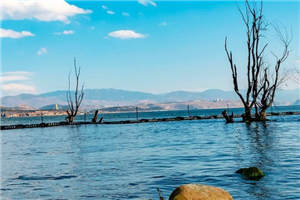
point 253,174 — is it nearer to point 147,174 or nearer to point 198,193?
point 147,174

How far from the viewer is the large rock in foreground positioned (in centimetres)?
1062

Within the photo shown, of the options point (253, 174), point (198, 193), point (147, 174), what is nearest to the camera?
point (198, 193)

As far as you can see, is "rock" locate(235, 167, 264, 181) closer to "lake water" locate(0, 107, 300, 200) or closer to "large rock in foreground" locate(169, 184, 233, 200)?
"lake water" locate(0, 107, 300, 200)

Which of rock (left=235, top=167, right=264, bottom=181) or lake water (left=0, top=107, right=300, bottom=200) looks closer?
lake water (left=0, top=107, right=300, bottom=200)

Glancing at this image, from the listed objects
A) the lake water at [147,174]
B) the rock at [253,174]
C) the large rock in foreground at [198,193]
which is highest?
the large rock in foreground at [198,193]

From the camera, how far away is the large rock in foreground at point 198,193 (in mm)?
10625

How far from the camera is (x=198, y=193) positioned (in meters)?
10.8

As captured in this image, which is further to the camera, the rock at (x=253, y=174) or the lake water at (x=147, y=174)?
the rock at (x=253, y=174)

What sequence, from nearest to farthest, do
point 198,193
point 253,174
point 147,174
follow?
point 198,193 < point 253,174 < point 147,174

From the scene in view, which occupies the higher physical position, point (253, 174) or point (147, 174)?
point (253, 174)

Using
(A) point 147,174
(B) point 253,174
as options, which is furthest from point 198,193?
(A) point 147,174

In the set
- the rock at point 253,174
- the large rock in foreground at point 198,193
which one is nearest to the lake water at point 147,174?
the rock at point 253,174

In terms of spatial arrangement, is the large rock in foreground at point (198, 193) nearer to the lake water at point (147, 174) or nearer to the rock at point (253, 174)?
the lake water at point (147, 174)

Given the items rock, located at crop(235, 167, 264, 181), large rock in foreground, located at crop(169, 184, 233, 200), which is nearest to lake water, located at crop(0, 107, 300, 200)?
rock, located at crop(235, 167, 264, 181)
